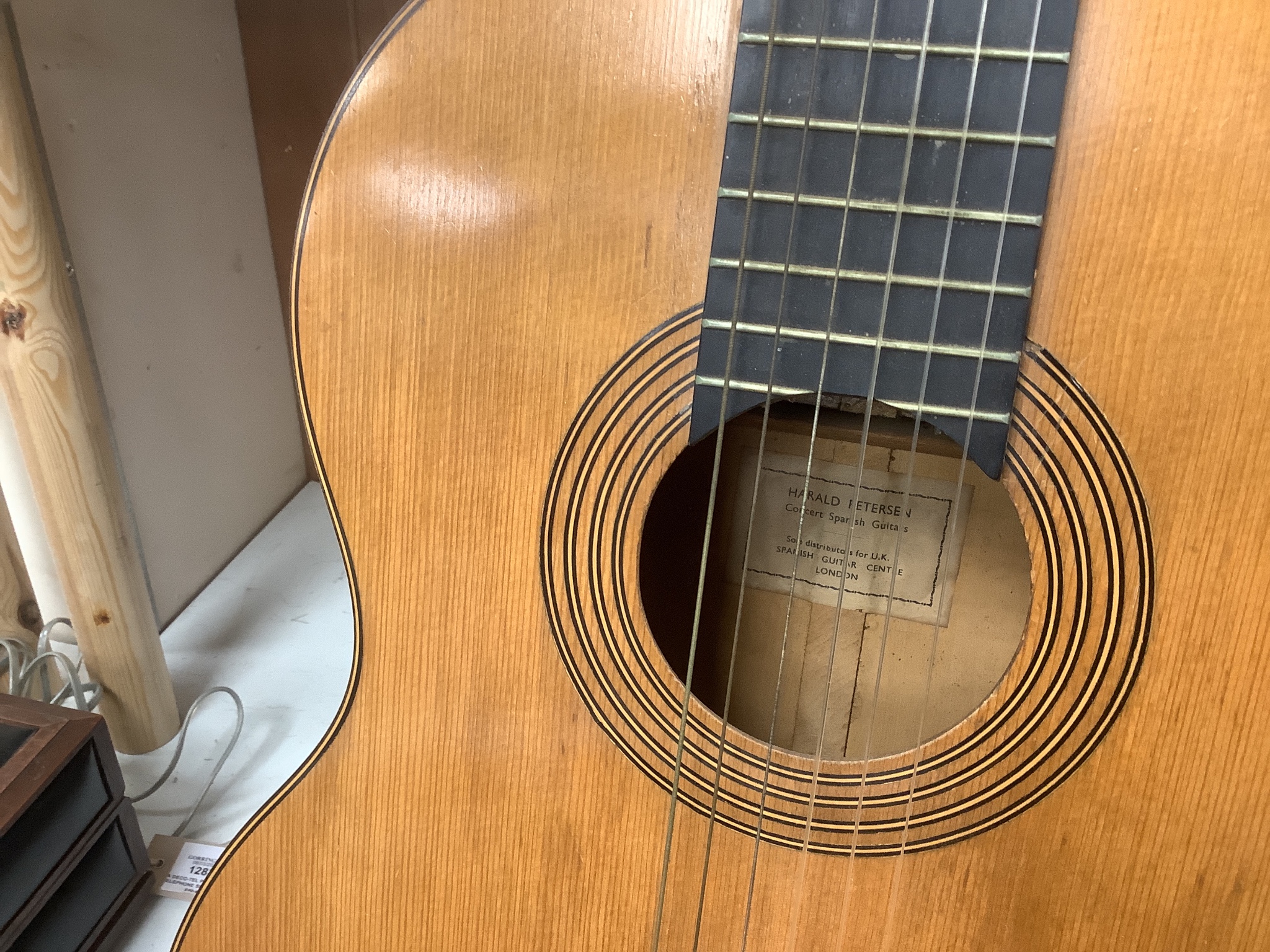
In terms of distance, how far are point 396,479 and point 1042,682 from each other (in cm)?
42

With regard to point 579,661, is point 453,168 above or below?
above

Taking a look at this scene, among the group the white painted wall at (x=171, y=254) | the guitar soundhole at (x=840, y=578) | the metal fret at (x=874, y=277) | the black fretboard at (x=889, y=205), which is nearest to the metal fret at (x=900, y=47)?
the black fretboard at (x=889, y=205)

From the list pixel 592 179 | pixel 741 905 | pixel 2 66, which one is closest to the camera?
pixel 592 179

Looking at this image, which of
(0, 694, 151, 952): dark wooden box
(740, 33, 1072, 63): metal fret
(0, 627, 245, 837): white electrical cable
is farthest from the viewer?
(0, 627, 245, 837): white electrical cable

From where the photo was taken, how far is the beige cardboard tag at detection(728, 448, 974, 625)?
683 mm

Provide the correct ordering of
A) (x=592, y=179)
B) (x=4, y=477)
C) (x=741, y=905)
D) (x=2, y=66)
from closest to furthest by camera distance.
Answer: (x=592, y=179), (x=741, y=905), (x=2, y=66), (x=4, y=477)

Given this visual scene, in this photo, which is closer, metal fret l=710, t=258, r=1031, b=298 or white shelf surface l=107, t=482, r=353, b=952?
metal fret l=710, t=258, r=1031, b=298

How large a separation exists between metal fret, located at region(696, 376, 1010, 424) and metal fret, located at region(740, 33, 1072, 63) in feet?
0.58

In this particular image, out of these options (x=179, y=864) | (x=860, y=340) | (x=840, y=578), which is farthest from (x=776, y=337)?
(x=179, y=864)

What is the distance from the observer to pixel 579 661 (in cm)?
59

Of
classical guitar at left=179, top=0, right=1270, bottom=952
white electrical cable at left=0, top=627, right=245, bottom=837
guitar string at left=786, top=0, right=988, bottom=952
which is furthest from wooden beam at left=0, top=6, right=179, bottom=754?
guitar string at left=786, top=0, right=988, bottom=952

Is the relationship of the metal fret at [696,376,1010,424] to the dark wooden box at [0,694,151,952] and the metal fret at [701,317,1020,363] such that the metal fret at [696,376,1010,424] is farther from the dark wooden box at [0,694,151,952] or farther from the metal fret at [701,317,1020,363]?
the dark wooden box at [0,694,151,952]

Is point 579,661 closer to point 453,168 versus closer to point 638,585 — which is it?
point 638,585

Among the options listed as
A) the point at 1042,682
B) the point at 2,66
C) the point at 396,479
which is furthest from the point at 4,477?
the point at 1042,682
